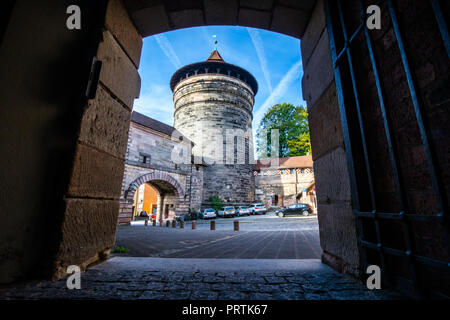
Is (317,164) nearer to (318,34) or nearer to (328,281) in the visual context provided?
(328,281)

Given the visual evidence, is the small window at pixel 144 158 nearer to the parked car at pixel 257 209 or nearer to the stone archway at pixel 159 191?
the stone archway at pixel 159 191

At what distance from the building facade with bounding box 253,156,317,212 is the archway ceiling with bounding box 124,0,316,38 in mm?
23959

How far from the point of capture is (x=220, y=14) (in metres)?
2.64

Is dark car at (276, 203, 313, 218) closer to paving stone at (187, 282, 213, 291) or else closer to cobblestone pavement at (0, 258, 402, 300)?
cobblestone pavement at (0, 258, 402, 300)

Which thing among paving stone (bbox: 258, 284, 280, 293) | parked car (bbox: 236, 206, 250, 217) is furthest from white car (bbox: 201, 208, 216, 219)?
paving stone (bbox: 258, 284, 280, 293)

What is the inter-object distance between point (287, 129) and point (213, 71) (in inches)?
498

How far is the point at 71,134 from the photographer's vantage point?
5.51 ft

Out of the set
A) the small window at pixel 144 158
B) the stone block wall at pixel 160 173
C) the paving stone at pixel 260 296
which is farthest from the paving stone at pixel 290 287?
the small window at pixel 144 158

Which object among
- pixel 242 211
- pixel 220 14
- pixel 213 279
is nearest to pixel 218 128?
pixel 242 211

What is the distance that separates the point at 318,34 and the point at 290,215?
18172mm

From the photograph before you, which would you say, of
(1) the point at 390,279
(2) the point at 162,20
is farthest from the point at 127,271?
(2) the point at 162,20

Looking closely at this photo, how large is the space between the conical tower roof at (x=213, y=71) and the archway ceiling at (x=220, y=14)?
20.5 m

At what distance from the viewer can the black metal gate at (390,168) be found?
3.39 feet

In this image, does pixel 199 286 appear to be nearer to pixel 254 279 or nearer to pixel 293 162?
pixel 254 279
